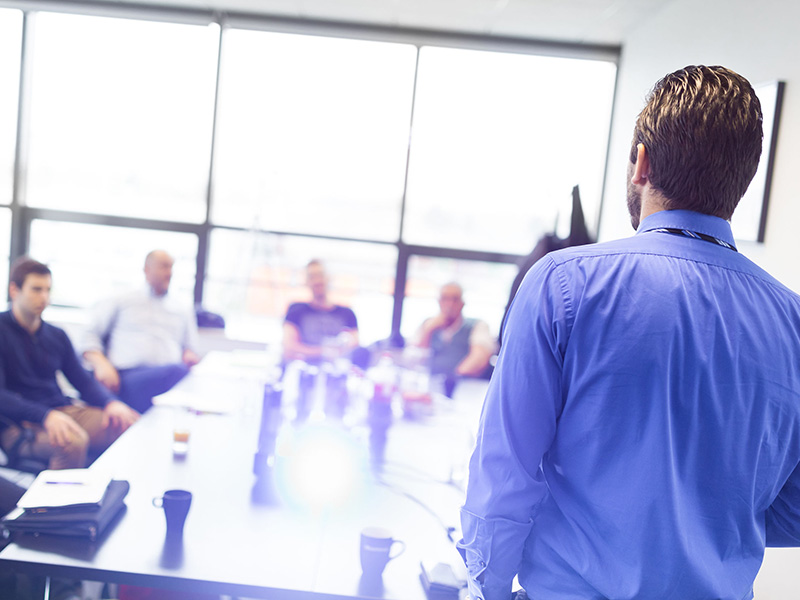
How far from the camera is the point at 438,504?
1935 mm

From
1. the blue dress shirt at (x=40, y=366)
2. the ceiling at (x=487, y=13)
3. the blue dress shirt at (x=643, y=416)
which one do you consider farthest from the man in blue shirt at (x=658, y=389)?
the ceiling at (x=487, y=13)

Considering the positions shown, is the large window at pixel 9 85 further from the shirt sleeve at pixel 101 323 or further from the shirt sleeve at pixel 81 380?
the shirt sleeve at pixel 81 380

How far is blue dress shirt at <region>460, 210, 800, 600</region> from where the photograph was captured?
94 cm

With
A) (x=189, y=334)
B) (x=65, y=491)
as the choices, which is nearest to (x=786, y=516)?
(x=65, y=491)

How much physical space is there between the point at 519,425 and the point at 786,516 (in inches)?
20.0

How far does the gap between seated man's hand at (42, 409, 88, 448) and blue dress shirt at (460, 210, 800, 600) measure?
2.29 metres

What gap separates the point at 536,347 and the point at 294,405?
194 centimetres

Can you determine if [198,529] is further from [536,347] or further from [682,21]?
[682,21]

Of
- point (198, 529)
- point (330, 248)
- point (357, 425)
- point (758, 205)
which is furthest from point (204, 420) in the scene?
point (330, 248)

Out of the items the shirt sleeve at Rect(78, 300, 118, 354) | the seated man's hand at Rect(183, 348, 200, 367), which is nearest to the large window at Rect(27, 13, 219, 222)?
the shirt sleeve at Rect(78, 300, 118, 354)

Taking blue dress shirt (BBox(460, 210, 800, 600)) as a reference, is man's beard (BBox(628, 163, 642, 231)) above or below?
above

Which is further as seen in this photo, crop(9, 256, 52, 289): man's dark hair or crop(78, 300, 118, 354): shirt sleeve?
crop(78, 300, 118, 354): shirt sleeve

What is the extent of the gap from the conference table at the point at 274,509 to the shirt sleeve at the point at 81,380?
2.21 ft

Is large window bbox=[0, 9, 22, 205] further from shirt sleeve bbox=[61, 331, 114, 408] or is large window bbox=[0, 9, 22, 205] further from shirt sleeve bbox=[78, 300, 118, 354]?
shirt sleeve bbox=[61, 331, 114, 408]
